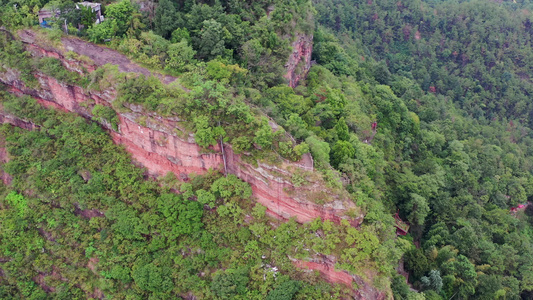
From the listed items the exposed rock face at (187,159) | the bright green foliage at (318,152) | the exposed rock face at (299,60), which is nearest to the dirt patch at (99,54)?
the exposed rock face at (187,159)

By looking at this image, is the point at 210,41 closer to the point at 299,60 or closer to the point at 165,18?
the point at 165,18

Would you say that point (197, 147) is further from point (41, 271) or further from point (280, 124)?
point (41, 271)

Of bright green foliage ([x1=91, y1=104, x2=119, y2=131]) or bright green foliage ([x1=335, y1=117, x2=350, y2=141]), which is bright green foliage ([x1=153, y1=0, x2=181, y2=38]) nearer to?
bright green foliage ([x1=91, y1=104, x2=119, y2=131])

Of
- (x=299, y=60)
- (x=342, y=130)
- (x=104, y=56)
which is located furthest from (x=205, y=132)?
(x=299, y=60)

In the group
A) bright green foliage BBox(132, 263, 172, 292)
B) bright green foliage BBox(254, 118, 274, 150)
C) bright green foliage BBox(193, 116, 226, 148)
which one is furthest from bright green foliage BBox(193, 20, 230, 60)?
bright green foliage BBox(132, 263, 172, 292)

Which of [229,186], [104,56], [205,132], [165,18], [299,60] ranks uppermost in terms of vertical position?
[165,18]

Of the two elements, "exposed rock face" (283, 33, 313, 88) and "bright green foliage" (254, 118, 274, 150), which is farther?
"exposed rock face" (283, 33, 313, 88)

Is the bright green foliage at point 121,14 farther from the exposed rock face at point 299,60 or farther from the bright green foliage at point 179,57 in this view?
the exposed rock face at point 299,60

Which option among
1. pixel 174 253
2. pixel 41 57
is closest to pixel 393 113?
pixel 174 253
